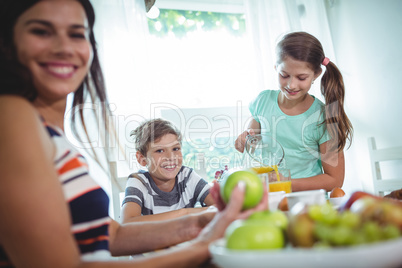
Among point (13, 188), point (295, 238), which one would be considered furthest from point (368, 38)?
point (13, 188)

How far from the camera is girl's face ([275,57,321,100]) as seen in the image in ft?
5.89

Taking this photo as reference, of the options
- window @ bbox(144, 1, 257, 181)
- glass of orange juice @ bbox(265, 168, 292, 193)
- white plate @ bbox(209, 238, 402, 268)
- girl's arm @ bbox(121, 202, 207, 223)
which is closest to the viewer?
white plate @ bbox(209, 238, 402, 268)

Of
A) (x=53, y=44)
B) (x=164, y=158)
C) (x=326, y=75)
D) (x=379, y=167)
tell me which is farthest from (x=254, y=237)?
(x=379, y=167)

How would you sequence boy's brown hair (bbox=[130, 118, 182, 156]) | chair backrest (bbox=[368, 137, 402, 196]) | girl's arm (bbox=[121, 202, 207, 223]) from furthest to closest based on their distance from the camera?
chair backrest (bbox=[368, 137, 402, 196])
boy's brown hair (bbox=[130, 118, 182, 156])
girl's arm (bbox=[121, 202, 207, 223])

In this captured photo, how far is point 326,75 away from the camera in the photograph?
6.45 ft

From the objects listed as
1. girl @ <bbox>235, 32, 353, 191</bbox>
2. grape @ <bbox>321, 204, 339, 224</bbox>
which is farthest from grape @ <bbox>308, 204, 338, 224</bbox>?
girl @ <bbox>235, 32, 353, 191</bbox>

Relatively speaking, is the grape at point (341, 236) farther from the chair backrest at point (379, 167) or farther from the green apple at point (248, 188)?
the chair backrest at point (379, 167)

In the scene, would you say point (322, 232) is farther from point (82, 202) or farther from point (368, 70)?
point (368, 70)

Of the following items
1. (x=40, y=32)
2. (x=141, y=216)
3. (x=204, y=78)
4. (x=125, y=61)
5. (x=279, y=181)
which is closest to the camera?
(x=40, y=32)

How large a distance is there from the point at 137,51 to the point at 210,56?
662 millimetres

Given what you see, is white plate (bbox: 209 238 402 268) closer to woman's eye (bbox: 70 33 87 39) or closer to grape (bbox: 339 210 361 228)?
grape (bbox: 339 210 361 228)

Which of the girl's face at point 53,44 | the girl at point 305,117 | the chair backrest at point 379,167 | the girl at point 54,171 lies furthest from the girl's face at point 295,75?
the girl's face at point 53,44

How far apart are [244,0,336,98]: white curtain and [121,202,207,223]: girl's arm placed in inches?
58.2

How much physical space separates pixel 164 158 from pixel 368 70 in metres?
1.68
